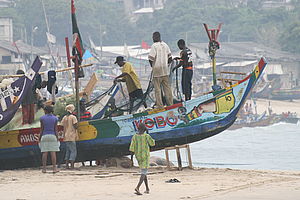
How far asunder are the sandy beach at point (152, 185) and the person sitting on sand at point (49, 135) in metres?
0.38

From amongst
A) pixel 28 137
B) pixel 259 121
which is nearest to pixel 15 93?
pixel 28 137

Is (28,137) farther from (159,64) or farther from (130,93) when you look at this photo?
(159,64)

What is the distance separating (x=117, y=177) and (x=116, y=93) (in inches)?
110

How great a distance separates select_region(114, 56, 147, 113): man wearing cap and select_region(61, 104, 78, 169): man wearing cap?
4.03ft

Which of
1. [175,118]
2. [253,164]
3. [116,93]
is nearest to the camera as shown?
[175,118]

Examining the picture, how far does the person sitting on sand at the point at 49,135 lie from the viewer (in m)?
12.8

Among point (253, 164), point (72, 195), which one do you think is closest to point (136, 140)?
point (72, 195)

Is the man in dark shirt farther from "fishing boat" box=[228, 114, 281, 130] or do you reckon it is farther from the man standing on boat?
"fishing boat" box=[228, 114, 281, 130]

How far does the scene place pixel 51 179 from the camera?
40.1ft

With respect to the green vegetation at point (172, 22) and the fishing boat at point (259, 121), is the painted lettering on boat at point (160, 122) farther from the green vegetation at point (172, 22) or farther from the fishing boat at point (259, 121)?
the green vegetation at point (172, 22)

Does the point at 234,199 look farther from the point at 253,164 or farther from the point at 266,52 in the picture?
the point at 266,52

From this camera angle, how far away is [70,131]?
13.6 m

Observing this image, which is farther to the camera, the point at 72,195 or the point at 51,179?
the point at 51,179

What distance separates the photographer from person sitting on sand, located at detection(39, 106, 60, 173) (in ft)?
42.0
